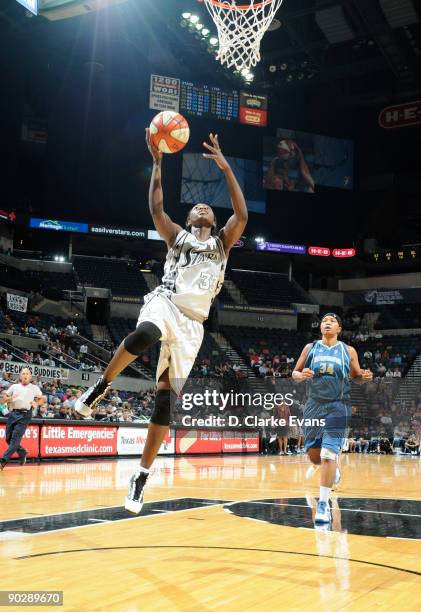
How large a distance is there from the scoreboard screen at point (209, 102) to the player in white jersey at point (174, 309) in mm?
30172

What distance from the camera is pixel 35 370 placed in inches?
892

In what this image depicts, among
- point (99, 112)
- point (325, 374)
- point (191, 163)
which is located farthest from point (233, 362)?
point (325, 374)

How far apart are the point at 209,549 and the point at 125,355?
5.42ft

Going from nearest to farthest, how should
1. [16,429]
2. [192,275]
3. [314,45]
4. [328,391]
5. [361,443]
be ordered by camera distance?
[192,275], [328,391], [16,429], [361,443], [314,45]

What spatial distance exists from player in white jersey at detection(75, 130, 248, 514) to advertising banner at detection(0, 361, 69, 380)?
16.5m

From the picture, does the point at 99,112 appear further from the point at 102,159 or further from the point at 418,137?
the point at 418,137

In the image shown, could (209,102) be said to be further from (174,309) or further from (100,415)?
(174,309)

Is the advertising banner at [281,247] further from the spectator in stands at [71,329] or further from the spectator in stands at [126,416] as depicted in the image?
the spectator in stands at [126,416]

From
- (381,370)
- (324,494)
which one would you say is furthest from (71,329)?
(324,494)

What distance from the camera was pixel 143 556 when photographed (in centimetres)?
470

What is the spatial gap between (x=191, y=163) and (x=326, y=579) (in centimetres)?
3202

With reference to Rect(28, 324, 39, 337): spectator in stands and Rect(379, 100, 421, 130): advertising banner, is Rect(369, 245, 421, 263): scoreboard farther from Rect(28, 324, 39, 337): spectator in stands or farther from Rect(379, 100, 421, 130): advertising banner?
Rect(28, 324, 39, 337): spectator in stands

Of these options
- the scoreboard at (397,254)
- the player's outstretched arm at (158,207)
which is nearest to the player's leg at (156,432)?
the player's outstretched arm at (158,207)

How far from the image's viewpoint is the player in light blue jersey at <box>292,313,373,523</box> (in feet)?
22.5
